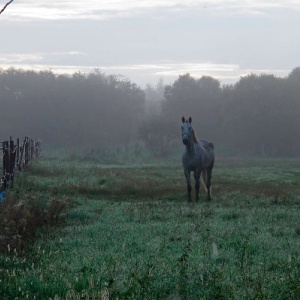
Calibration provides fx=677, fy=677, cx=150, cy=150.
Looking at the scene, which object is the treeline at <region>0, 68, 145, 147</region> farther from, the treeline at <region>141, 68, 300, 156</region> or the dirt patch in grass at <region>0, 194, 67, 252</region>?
the dirt patch in grass at <region>0, 194, 67, 252</region>

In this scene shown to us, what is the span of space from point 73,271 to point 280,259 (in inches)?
138

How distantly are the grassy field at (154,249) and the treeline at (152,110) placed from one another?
51.7 m

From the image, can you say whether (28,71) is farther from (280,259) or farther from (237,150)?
(280,259)

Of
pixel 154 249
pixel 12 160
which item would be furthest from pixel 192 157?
pixel 154 249

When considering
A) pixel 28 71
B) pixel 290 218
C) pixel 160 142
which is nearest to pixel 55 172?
pixel 290 218

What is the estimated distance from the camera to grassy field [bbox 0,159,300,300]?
A: 8.55 m

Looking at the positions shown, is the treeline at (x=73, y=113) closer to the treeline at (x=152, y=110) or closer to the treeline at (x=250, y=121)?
the treeline at (x=152, y=110)

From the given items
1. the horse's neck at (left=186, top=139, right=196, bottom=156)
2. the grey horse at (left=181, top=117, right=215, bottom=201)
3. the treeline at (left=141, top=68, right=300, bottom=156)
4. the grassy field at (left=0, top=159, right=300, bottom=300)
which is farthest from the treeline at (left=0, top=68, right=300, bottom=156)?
the grassy field at (left=0, top=159, right=300, bottom=300)

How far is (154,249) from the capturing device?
38.9ft

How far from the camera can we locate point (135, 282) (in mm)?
8648

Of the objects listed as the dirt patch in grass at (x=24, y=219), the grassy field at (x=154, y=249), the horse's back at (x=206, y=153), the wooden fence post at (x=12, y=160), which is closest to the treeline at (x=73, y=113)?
the wooden fence post at (x=12, y=160)

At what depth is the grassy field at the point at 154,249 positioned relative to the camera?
8554 millimetres

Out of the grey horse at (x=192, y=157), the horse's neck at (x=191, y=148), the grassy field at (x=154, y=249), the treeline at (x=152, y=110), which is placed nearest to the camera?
the grassy field at (x=154, y=249)

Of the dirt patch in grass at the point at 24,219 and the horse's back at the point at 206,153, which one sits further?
the horse's back at the point at 206,153
